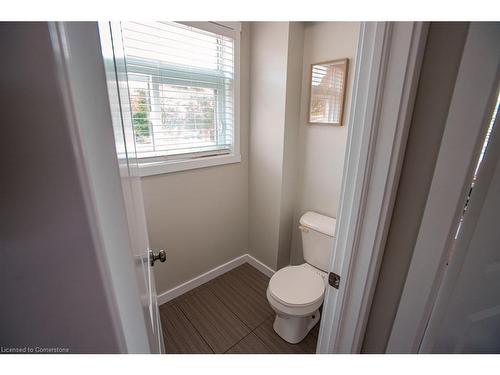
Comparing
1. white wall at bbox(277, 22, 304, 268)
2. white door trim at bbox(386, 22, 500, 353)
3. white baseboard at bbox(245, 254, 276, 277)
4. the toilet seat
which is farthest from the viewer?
white baseboard at bbox(245, 254, 276, 277)

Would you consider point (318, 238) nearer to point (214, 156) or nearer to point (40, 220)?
point (214, 156)

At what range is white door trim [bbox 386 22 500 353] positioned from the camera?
55 centimetres

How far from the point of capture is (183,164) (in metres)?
1.74

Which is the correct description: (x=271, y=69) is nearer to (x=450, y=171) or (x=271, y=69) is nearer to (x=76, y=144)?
(x=450, y=171)

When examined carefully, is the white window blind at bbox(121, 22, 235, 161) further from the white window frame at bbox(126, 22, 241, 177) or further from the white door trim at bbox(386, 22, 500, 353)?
the white door trim at bbox(386, 22, 500, 353)

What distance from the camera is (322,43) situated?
163 cm

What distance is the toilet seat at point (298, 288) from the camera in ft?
4.73

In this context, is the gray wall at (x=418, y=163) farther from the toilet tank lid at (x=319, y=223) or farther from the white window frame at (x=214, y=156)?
the white window frame at (x=214, y=156)

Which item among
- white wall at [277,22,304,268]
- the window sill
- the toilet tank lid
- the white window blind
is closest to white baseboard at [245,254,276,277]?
white wall at [277,22,304,268]

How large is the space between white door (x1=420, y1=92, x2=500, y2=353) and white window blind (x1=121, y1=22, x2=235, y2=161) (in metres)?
1.61

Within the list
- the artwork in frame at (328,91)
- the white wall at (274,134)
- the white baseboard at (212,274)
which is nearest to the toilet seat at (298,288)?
the white wall at (274,134)

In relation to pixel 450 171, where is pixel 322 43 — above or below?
above

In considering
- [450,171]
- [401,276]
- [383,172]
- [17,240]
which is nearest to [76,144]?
[17,240]
